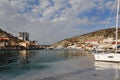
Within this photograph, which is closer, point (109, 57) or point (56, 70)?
point (56, 70)

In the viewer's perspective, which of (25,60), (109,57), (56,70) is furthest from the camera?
(25,60)

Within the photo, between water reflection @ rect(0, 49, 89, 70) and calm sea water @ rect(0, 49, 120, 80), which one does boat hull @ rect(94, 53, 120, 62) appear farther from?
water reflection @ rect(0, 49, 89, 70)

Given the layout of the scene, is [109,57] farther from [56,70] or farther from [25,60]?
[25,60]

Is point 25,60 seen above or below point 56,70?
above

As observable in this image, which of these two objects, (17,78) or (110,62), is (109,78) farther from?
(110,62)

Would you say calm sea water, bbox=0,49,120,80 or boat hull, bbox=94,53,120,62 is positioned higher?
boat hull, bbox=94,53,120,62

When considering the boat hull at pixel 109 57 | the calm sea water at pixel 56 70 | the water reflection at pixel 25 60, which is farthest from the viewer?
the boat hull at pixel 109 57

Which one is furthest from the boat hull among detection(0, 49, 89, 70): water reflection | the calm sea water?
detection(0, 49, 89, 70): water reflection

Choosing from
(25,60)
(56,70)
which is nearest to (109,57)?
(56,70)

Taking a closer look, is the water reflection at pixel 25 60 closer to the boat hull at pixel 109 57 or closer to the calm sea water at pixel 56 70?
the calm sea water at pixel 56 70

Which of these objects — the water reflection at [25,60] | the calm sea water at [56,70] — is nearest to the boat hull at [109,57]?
the calm sea water at [56,70]

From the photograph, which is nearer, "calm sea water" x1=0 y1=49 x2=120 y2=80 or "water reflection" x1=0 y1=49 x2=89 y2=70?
"calm sea water" x1=0 y1=49 x2=120 y2=80

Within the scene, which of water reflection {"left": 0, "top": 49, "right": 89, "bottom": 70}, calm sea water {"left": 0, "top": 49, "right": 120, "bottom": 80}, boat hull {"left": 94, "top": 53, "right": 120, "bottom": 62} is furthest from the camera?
boat hull {"left": 94, "top": 53, "right": 120, "bottom": 62}

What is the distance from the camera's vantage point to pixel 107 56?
56.6m
